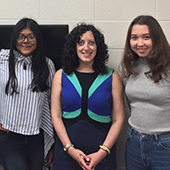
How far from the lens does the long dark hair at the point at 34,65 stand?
1698 mm

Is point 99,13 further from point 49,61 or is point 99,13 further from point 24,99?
point 24,99

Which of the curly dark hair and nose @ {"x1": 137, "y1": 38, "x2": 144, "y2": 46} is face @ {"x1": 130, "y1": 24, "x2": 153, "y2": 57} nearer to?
nose @ {"x1": 137, "y1": 38, "x2": 144, "y2": 46}

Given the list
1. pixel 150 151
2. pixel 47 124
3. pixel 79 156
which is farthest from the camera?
pixel 47 124

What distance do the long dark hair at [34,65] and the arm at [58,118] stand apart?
91 millimetres

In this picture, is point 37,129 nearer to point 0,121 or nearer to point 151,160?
point 0,121

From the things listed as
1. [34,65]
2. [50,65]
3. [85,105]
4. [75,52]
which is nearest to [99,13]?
[75,52]

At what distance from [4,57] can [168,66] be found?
1.23m

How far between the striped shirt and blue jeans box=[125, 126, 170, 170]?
742mm

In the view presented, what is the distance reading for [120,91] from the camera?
175cm

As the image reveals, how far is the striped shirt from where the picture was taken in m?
1.70

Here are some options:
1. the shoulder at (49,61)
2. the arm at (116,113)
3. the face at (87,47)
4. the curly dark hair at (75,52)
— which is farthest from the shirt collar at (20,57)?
the arm at (116,113)

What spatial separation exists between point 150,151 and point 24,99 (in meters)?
0.97

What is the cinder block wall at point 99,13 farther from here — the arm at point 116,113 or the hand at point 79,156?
the hand at point 79,156

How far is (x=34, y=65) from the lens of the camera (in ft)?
5.82
